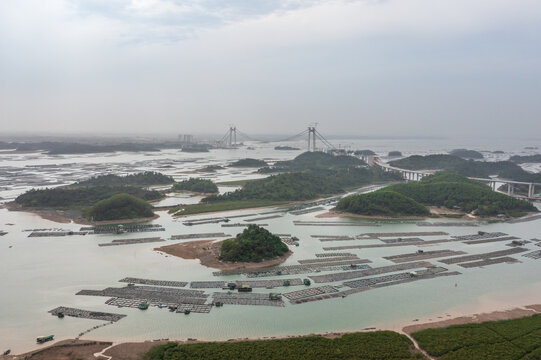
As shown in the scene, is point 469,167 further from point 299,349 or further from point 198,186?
point 299,349

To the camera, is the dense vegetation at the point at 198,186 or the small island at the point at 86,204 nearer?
the small island at the point at 86,204

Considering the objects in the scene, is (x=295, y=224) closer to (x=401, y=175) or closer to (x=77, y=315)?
(x=77, y=315)

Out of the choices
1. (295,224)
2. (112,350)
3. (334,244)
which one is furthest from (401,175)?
(112,350)

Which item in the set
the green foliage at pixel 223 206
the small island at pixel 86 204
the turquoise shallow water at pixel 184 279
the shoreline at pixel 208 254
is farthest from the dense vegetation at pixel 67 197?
the shoreline at pixel 208 254

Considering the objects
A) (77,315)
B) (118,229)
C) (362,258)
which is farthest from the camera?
(118,229)

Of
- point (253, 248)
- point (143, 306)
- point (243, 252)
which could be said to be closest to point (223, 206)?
point (253, 248)

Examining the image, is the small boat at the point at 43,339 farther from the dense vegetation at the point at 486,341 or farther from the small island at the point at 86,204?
the small island at the point at 86,204

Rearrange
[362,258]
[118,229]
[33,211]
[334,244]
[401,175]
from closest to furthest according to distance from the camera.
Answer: [362,258]
[334,244]
[118,229]
[33,211]
[401,175]
